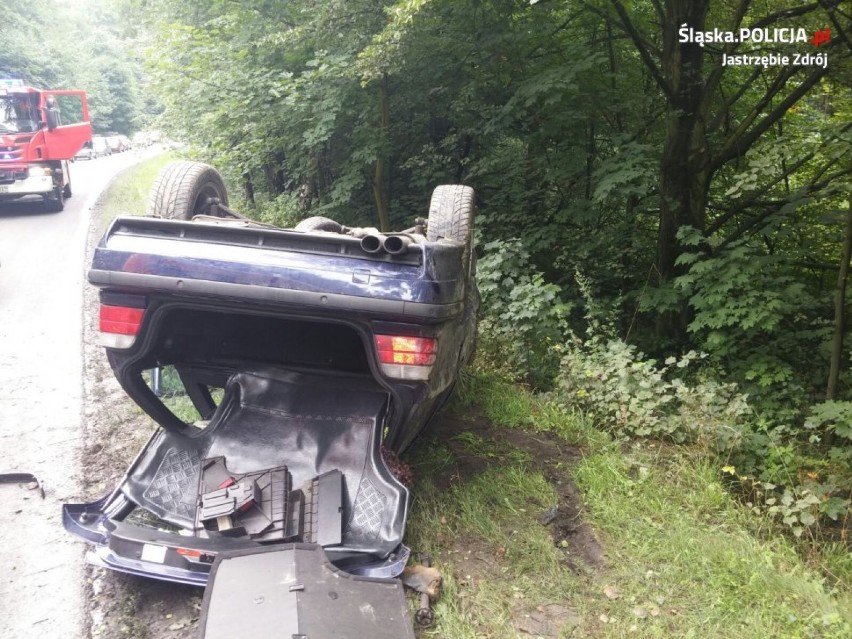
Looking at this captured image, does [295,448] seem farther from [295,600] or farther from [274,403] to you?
[295,600]

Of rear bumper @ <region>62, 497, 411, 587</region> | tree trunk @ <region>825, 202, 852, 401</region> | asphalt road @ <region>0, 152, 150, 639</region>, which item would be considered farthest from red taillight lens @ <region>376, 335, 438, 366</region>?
tree trunk @ <region>825, 202, 852, 401</region>

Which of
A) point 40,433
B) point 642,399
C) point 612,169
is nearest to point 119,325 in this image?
point 40,433

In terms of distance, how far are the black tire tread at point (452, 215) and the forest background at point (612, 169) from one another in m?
1.69

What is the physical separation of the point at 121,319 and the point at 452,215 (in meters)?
2.10

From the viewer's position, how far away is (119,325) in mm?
3025

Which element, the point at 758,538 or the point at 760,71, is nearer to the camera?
the point at 758,538

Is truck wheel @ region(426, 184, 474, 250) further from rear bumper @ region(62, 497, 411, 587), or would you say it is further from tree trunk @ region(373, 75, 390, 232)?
tree trunk @ region(373, 75, 390, 232)

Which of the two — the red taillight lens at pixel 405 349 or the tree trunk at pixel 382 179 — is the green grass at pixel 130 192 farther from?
the red taillight lens at pixel 405 349

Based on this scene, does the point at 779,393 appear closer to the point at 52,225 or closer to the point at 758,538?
the point at 758,538

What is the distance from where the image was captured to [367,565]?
287cm

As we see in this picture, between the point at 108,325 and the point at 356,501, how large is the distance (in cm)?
148

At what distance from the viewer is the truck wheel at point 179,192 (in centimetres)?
430

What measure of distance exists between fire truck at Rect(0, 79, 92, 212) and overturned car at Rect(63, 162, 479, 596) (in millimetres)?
12901

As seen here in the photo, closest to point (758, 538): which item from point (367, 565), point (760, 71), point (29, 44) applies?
point (367, 565)
